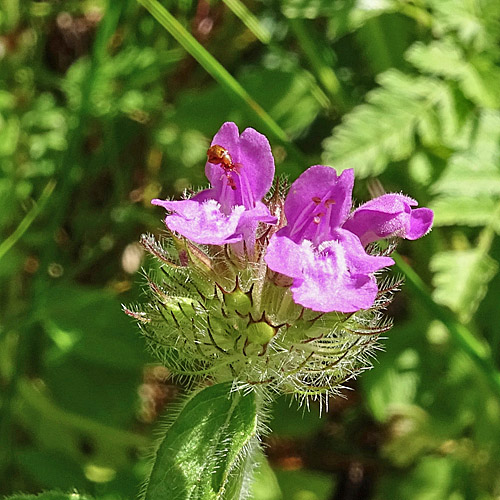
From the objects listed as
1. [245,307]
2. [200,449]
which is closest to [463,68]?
[245,307]

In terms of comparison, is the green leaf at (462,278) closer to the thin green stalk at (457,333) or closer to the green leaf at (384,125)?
the thin green stalk at (457,333)

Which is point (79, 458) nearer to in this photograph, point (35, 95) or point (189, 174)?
point (189, 174)

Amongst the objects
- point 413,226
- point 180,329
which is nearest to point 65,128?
point 180,329

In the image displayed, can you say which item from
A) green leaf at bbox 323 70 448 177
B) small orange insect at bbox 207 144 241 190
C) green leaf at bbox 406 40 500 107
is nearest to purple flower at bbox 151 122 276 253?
small orange insect at bbox 207 144 241 190

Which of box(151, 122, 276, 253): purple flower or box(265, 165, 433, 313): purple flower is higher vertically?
box(151, 122, 276, 253): purple flower

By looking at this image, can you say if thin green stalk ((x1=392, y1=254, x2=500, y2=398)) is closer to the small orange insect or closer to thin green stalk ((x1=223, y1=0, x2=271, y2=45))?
the small orange insect

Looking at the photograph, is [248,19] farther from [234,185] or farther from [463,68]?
[234,185]

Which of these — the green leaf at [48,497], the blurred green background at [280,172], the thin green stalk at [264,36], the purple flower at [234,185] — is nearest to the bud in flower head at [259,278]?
the purple flower at [234,185]
